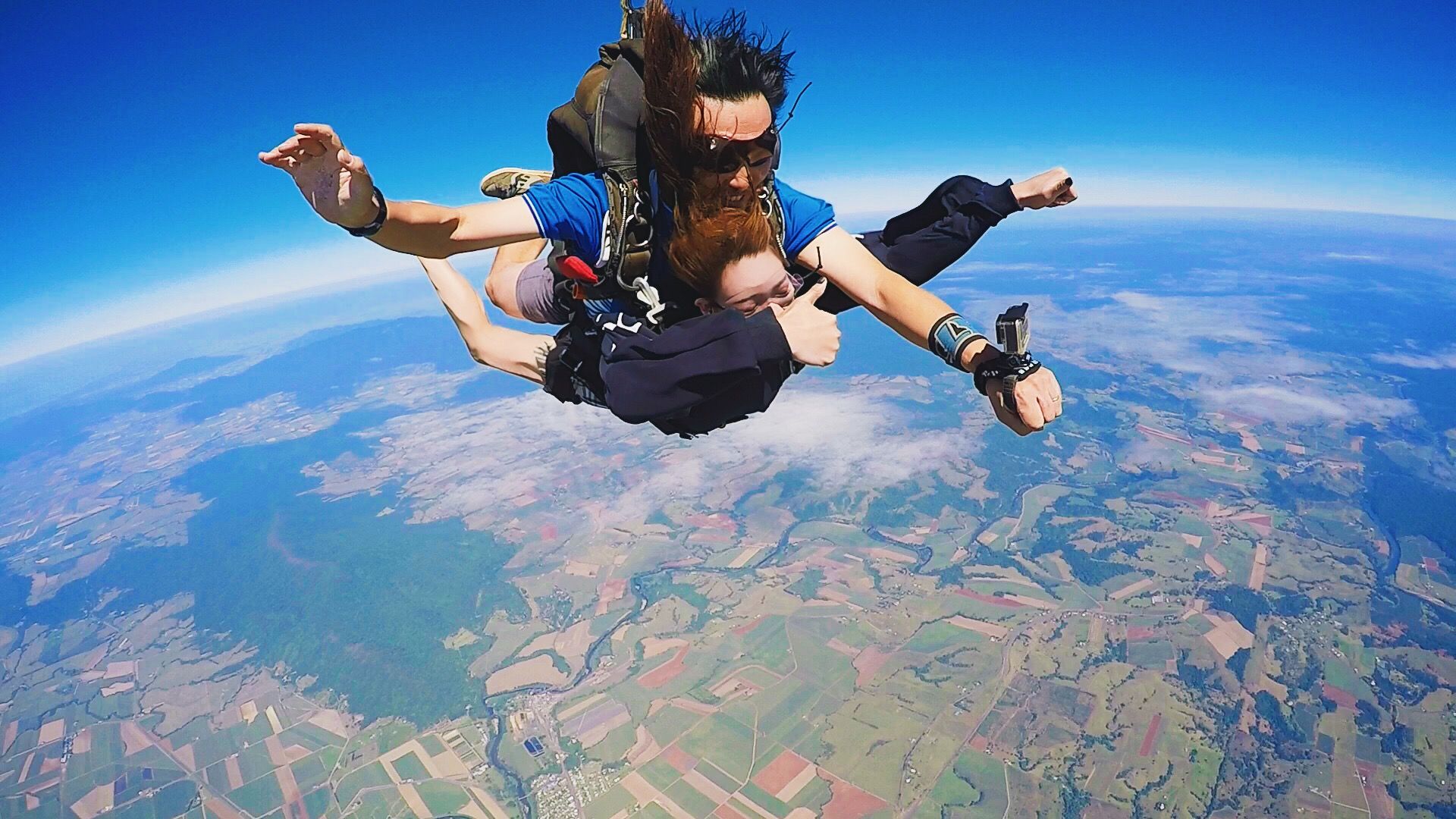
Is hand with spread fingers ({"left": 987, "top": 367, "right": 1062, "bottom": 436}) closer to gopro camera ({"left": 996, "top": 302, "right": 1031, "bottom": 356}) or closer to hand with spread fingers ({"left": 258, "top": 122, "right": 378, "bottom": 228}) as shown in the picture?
gopro camera ({"left": 996, "top": 302, "right": 1031, "bottom": 356})

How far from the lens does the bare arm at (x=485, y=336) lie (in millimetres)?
2596

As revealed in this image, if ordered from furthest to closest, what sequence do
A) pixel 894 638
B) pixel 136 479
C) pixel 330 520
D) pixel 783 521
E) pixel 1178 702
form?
pixel 136 479
pixel 330 520
pixel 783 521
pixel 894 638
pixel 1178 702

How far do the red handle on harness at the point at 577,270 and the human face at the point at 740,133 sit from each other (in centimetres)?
37

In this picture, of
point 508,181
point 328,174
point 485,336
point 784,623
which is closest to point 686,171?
point 328,174

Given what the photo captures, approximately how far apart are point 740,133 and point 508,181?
1196mm

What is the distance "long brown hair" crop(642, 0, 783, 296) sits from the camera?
145 centimetres

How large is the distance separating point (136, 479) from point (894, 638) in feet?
196

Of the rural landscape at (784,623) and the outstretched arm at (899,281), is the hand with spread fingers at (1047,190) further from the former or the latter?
the rural landscape at (784,623)

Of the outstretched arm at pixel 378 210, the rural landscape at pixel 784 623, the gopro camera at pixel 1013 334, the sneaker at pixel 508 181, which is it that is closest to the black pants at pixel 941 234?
the gopro camera at pixel 1013 334

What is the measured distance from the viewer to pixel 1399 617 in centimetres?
1989

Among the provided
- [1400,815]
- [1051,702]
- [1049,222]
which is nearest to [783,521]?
[1051,702]

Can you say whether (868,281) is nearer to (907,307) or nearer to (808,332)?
(907,307)

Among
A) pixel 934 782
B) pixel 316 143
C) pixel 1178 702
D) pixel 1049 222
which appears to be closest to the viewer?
pixel 316 143

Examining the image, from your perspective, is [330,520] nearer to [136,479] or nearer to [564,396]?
[136,479]
